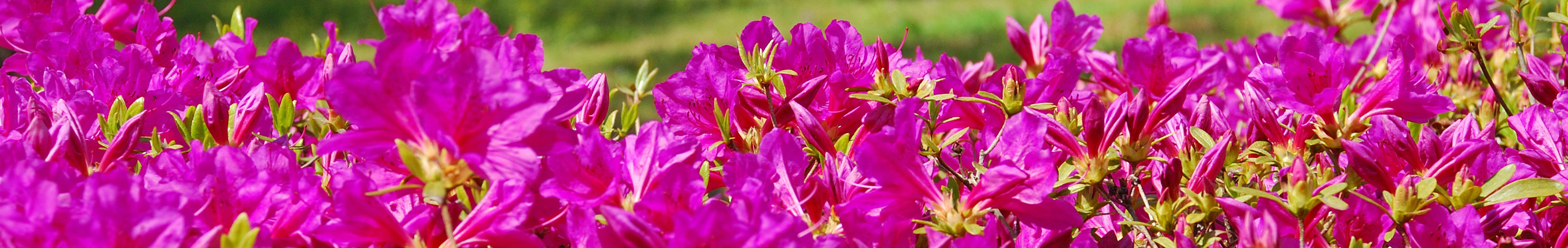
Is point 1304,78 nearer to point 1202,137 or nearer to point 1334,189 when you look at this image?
point 1202,137

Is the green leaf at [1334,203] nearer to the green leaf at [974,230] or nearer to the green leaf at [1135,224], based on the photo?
the green leaf at [1135,224]

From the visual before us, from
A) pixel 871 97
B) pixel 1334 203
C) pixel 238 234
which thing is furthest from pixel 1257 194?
pixel 238 234

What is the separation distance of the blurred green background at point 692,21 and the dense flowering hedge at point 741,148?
4.15 metres

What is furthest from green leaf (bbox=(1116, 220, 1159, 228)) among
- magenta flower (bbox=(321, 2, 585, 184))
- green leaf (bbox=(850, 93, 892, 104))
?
magenta flower (bbox=(321, 2, 585, 184))

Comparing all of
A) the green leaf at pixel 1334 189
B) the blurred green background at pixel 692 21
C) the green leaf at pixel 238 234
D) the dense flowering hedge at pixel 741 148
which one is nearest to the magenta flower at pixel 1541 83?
the dense flowering hedge at pixel 741 148

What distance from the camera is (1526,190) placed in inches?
36.5

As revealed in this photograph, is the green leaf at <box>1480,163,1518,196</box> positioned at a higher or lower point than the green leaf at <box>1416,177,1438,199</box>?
lower

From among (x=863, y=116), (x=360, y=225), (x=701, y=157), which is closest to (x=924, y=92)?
(x=863, y=116)

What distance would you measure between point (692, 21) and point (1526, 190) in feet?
21.9

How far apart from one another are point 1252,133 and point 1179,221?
30 centimetres

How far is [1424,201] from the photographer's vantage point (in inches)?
35.2

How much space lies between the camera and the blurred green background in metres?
6.17

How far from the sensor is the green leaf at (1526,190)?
0.92 meters

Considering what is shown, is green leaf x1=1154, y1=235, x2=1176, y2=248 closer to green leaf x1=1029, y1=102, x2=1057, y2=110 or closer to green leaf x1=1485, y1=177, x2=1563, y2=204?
green leaf x1=1029, y1=102, x2=1057, y2=110
